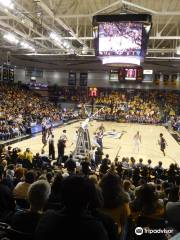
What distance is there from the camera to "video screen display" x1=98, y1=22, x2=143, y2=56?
10.3 m

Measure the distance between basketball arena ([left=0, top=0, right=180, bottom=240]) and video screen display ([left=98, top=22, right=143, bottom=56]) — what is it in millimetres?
36

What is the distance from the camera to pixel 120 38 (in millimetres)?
10742

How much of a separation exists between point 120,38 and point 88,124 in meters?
16.3

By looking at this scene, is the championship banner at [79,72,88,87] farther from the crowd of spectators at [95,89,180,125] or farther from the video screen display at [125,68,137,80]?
the video screen display at [125,68,137,80]

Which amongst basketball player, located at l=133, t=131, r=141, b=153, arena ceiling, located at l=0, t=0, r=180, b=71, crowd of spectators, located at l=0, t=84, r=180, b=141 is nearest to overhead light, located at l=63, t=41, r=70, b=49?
arena ceiling, located at l=0, t=0, r=180, b=71

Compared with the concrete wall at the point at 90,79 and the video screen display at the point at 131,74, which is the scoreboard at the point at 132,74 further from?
the concrete wall at the point at 90,79

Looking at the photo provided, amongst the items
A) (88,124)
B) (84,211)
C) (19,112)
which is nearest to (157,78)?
(88,124)

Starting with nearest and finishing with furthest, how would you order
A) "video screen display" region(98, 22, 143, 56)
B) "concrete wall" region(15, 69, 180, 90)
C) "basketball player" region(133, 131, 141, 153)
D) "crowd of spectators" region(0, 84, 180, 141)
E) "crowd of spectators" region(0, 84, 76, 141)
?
"video screen display" region(98, 22, 143, 56) < "basketball player" region(133, 131, 141, 153) < "crowd of spectators" region(0, 84, 76, 141) < "crowd of spectators" region(0, 84, 180, 141) < "concrete wall" region(15, 69, 180, 90)

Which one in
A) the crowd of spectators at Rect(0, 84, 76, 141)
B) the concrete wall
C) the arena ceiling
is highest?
the arena ceiling

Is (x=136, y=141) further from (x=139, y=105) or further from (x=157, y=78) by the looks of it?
(x=139, y=105)

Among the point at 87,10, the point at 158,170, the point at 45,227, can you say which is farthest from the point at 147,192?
the point at 87,10

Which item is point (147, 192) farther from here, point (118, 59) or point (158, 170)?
point (118, 59)

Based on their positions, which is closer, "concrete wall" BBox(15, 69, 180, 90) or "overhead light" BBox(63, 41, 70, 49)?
"overhead light" BBox(63, 41, 70, 49)

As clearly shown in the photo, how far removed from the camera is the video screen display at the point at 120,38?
1031 centimetres
